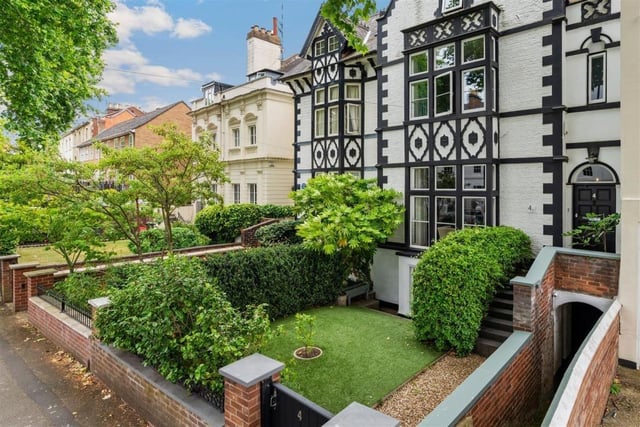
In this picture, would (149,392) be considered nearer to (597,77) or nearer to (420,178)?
(420,178)

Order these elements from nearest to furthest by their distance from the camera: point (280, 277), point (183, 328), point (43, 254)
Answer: point (183, 328)
point (280, 277)
point (43, 254)

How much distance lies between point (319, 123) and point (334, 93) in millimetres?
1514

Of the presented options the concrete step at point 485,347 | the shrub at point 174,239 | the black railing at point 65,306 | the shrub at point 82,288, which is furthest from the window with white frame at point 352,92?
the black railing at point 65,306

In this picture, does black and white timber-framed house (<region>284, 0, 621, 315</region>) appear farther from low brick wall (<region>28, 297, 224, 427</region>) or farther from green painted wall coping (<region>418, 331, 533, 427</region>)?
low brick wall (<region>28, 297, 224, 427</region>)

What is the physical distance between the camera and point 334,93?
630 inches

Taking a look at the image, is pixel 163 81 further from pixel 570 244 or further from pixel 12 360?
pixel 570 244

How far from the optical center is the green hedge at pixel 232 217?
19688 mm

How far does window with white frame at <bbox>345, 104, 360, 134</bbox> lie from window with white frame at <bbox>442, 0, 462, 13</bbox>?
197 inches

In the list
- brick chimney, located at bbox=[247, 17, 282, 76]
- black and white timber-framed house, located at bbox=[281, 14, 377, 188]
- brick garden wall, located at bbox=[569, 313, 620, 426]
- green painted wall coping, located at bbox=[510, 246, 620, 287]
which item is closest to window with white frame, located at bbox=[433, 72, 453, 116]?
black and white timber-framed house, located at bbox=[281, 14, 377, 188]

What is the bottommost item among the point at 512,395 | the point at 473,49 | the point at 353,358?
the point at 512,395

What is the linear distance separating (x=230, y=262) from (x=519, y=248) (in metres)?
7.57

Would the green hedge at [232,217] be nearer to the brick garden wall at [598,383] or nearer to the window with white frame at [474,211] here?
the window with white frame at [474,211]

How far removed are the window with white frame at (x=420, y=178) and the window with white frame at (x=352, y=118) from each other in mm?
4212

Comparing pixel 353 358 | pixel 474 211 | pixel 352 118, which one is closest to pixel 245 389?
pixel 353 358
